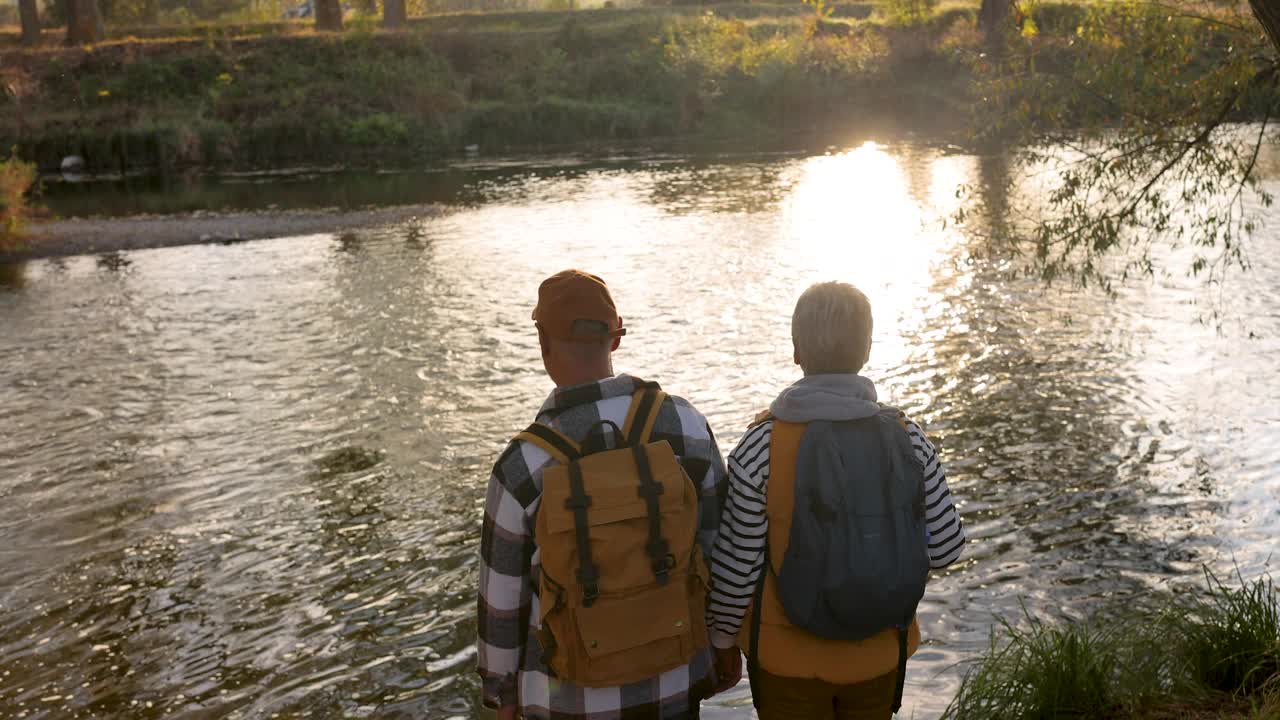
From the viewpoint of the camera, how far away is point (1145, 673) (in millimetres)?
4617

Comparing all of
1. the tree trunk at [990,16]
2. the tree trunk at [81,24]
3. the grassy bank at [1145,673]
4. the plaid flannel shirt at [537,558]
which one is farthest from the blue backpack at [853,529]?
the tree trunk at [81,24]

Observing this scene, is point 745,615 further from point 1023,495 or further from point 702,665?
point 1023,495

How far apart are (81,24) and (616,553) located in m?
50.2

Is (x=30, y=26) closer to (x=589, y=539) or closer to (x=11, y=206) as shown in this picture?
(x=11, y=206)

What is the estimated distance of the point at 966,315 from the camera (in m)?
14.5

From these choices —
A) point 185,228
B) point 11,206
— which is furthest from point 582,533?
point 185,228

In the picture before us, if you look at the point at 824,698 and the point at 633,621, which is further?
the point at 824,698

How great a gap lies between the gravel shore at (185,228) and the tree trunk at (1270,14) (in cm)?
2047

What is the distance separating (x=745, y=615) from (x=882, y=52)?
4201 cm

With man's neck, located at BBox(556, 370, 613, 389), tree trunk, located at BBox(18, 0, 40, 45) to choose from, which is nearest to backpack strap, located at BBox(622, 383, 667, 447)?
man's neck, located at BBox(556, 370, 613, 389)

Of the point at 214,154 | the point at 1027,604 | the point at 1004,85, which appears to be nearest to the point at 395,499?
the point at 1027,604

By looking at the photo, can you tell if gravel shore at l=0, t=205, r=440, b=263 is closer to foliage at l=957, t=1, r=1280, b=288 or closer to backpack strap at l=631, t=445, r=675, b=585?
foliage at l=957, t=1, r=1280, b=288

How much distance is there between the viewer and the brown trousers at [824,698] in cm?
340

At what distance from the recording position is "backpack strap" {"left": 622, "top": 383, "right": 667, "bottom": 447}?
3189 millimetres
